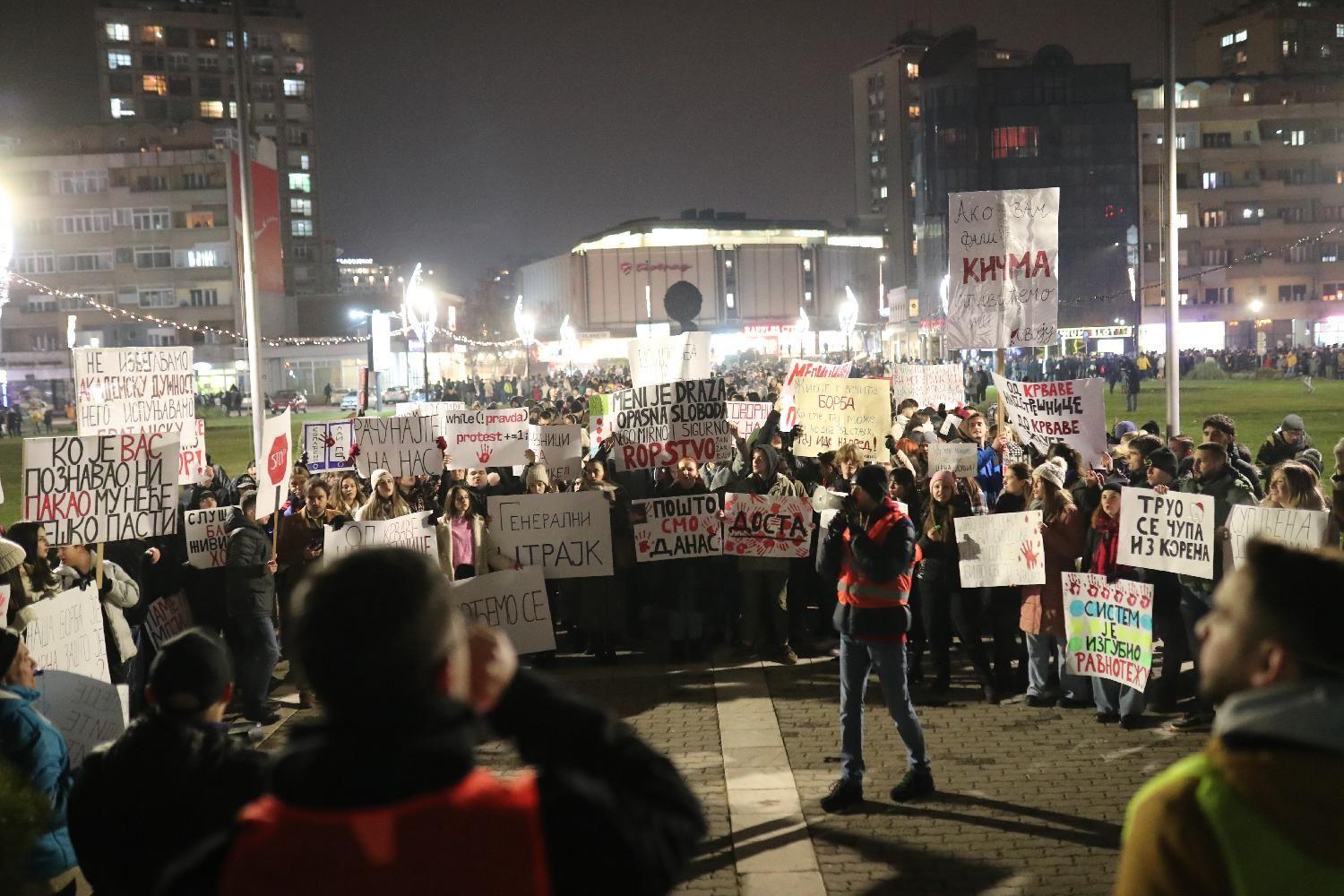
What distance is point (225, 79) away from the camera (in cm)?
11938

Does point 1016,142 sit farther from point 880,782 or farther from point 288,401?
point 880,782

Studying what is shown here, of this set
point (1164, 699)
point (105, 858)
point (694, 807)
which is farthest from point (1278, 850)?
point (1164, 699)

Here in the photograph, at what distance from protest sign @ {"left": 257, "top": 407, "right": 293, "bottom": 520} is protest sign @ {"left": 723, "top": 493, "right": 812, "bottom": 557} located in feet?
13.7

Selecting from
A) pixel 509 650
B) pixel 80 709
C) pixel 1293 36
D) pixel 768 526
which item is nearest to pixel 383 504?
pixel 768 526

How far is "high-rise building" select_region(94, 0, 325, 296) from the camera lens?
117375 millimetres

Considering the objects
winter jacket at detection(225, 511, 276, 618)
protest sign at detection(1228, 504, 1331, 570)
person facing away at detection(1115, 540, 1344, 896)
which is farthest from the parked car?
person facing away at detection(1115, 540, 1344, 896)

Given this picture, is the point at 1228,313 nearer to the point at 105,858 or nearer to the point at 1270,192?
the point at 1270,192

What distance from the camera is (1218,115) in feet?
344

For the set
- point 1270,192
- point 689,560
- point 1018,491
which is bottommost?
point 689,560

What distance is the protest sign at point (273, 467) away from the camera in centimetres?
1062

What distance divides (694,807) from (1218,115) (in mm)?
116927

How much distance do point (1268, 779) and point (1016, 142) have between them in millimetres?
125594

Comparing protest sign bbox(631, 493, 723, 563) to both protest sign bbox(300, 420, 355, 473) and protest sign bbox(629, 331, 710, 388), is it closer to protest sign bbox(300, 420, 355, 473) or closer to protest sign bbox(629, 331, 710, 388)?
protest sign bbox(629, 331, 710, 388)

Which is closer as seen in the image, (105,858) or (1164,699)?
(105,858)
